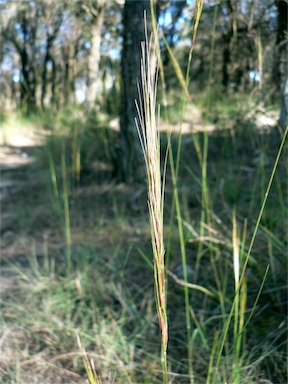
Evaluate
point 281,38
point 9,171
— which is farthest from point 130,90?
point 9,171

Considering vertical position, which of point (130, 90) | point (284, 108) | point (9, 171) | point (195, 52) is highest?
point (195, 52)

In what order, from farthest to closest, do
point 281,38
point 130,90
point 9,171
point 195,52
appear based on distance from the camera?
1. point 195,52
2. point 9,171
3. point 130,90
4. point 281,38

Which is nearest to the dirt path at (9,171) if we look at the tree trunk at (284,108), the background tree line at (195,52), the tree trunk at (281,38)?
the background tree line at (195,52)

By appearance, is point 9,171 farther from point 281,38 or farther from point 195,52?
point 281,38

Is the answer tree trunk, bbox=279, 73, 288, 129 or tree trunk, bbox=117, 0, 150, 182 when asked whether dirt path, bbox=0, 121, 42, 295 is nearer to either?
tree trunk, bbox=117, 0, 150, 182

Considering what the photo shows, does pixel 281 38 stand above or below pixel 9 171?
above

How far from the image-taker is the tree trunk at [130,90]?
254 cm

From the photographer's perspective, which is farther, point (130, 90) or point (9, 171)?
point (9, 171)

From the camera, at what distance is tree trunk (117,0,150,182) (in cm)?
254

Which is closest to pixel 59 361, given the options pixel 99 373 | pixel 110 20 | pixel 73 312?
pixel 99 373

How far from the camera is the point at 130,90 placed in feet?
8.69

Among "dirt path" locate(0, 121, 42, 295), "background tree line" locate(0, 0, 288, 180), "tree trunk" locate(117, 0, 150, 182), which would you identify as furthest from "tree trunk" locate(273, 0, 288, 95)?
"dirt path" locate(0, 121, 42, 295)

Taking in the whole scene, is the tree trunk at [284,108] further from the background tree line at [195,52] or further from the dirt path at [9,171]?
the dirt path at [9,171]

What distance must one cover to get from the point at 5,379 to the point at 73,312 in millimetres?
416
